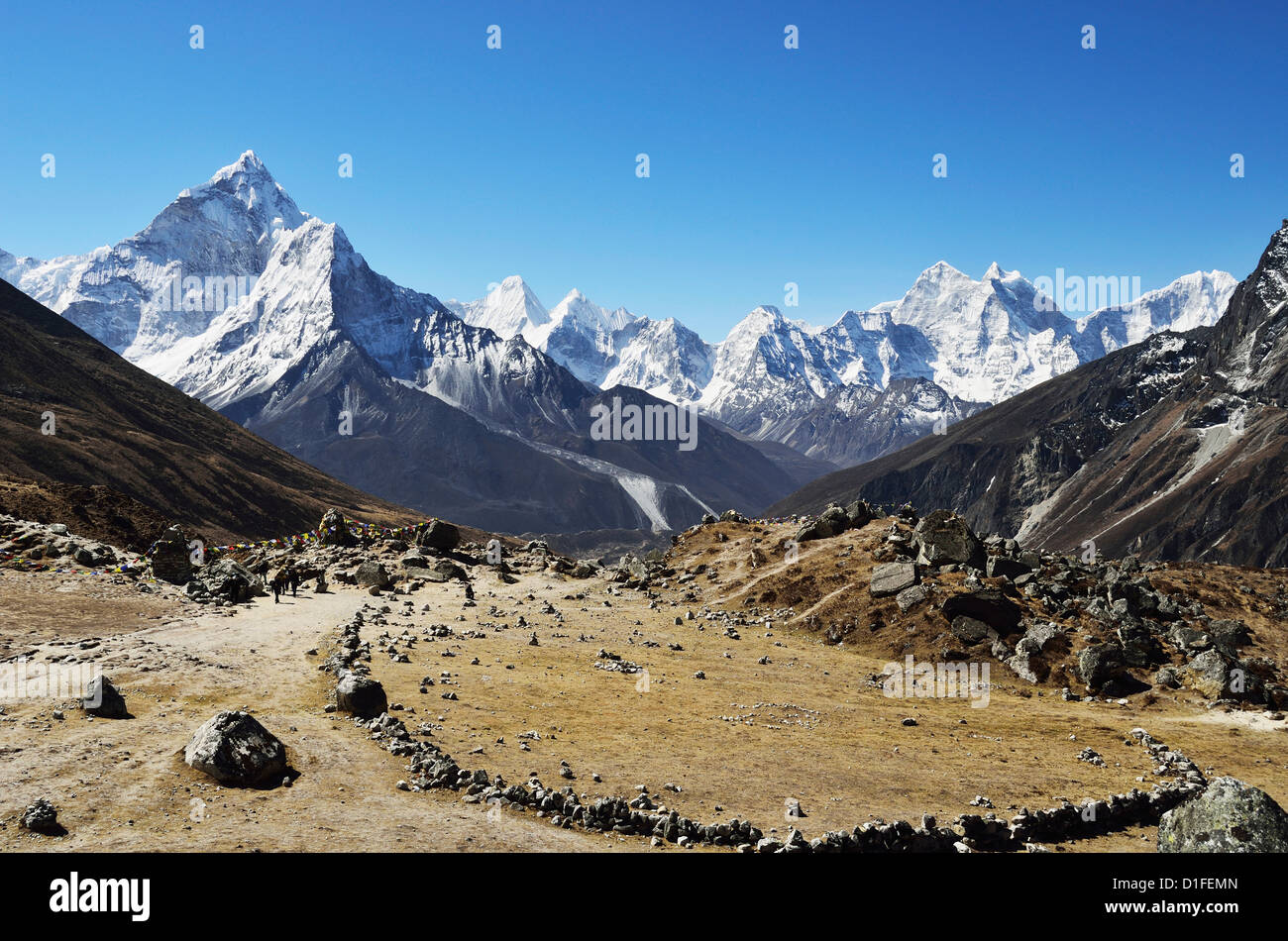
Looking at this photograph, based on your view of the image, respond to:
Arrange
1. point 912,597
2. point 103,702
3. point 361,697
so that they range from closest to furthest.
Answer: point 103,702 < point 361,697 < point 912,597

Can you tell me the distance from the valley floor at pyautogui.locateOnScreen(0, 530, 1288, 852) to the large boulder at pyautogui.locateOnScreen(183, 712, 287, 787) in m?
0.56

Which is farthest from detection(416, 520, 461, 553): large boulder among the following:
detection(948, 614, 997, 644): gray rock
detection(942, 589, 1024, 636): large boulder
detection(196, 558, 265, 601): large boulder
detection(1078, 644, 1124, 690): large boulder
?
detection(1078, 644, 1124, 690): large boulder

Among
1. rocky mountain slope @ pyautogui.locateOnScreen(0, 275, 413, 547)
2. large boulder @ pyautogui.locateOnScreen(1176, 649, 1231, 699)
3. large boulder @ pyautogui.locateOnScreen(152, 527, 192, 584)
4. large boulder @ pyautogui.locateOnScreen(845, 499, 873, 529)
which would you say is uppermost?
rocky mountain slope @ pyautogui.locateOnScreen(0, 275, 413, 547)

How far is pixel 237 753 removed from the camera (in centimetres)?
2159

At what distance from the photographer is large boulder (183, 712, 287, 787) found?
69.9ft

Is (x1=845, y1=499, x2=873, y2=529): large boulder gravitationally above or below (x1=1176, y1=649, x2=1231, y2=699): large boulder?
above

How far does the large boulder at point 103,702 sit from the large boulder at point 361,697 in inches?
255

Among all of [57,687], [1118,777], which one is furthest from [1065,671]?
[57,687]

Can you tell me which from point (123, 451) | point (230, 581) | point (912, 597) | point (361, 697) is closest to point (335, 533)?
point (230, 581)

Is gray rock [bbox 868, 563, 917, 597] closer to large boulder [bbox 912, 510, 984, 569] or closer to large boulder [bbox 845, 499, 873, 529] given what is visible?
large boulder [bbox 912, 510, 984, 569]

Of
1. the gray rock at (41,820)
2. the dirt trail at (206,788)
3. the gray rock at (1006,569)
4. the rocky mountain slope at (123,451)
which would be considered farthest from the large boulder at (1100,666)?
the rocky mountain slope at (123,451)

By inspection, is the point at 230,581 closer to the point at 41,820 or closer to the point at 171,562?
the point at 171,562

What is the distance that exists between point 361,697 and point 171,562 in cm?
3061
